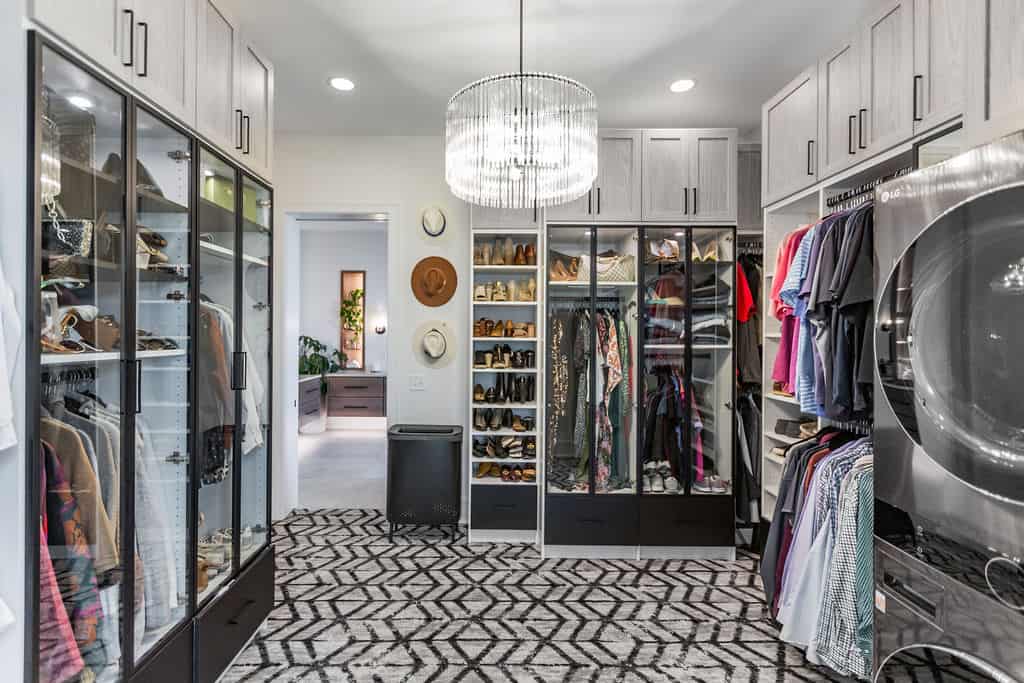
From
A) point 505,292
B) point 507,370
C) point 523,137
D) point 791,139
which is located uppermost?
point 791,139

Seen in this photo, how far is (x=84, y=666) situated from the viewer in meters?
1.39

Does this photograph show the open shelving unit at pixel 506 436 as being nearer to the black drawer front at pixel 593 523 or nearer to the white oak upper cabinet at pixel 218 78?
the black drawer front at pixel 593 523

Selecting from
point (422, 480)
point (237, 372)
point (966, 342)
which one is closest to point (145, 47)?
point (237, 372)

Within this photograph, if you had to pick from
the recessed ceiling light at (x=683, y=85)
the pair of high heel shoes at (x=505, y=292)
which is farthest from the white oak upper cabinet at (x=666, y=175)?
the pair of high heel shoes at (x=505, y=292)

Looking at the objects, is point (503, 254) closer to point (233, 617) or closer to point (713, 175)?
point (713, 175)

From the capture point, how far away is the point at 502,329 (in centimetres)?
370

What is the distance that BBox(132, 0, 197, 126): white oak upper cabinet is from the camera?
1524 millimetres

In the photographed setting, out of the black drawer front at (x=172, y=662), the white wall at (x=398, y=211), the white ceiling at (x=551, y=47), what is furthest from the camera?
the white wall at (x=398, y=211)

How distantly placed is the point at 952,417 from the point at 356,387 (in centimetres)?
688

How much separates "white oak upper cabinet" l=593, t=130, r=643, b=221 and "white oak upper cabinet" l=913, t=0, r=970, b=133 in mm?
1608

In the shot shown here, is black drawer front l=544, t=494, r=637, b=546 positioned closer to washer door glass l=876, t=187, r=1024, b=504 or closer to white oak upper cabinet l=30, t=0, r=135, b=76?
washer door glass l=876, t=187, r=1024, b=504

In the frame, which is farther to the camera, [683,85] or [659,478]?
[659,478]

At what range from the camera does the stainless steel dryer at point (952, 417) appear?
35.8 inches

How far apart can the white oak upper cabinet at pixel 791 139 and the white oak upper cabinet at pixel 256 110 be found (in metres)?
2.44
